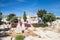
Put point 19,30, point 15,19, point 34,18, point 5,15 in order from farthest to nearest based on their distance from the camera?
point 5,15
point 34,18
point 15,19
point 19,30

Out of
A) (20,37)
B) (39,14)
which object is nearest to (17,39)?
(20,37)

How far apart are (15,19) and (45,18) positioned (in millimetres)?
10224

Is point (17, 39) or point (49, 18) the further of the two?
point (49, 18)

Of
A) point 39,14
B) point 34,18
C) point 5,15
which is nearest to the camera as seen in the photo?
point 34,18

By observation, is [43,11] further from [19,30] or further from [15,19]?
[19,30]

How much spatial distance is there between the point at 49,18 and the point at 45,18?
1995mm

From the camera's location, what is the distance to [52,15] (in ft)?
158

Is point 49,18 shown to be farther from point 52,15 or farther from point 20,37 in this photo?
point 20,37

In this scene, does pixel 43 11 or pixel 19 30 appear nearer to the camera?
pixel 19 30

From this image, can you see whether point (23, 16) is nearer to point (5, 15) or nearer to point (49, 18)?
point (49, 18)

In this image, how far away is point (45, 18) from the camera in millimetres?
50031

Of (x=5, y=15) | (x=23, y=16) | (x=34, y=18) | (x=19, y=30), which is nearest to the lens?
(x=19, y=30)

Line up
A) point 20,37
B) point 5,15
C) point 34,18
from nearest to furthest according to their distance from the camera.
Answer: point 20,37, point 34,18, point 5,15

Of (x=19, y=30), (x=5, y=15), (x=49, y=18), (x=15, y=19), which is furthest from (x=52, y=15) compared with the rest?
(x=5, y=15)
